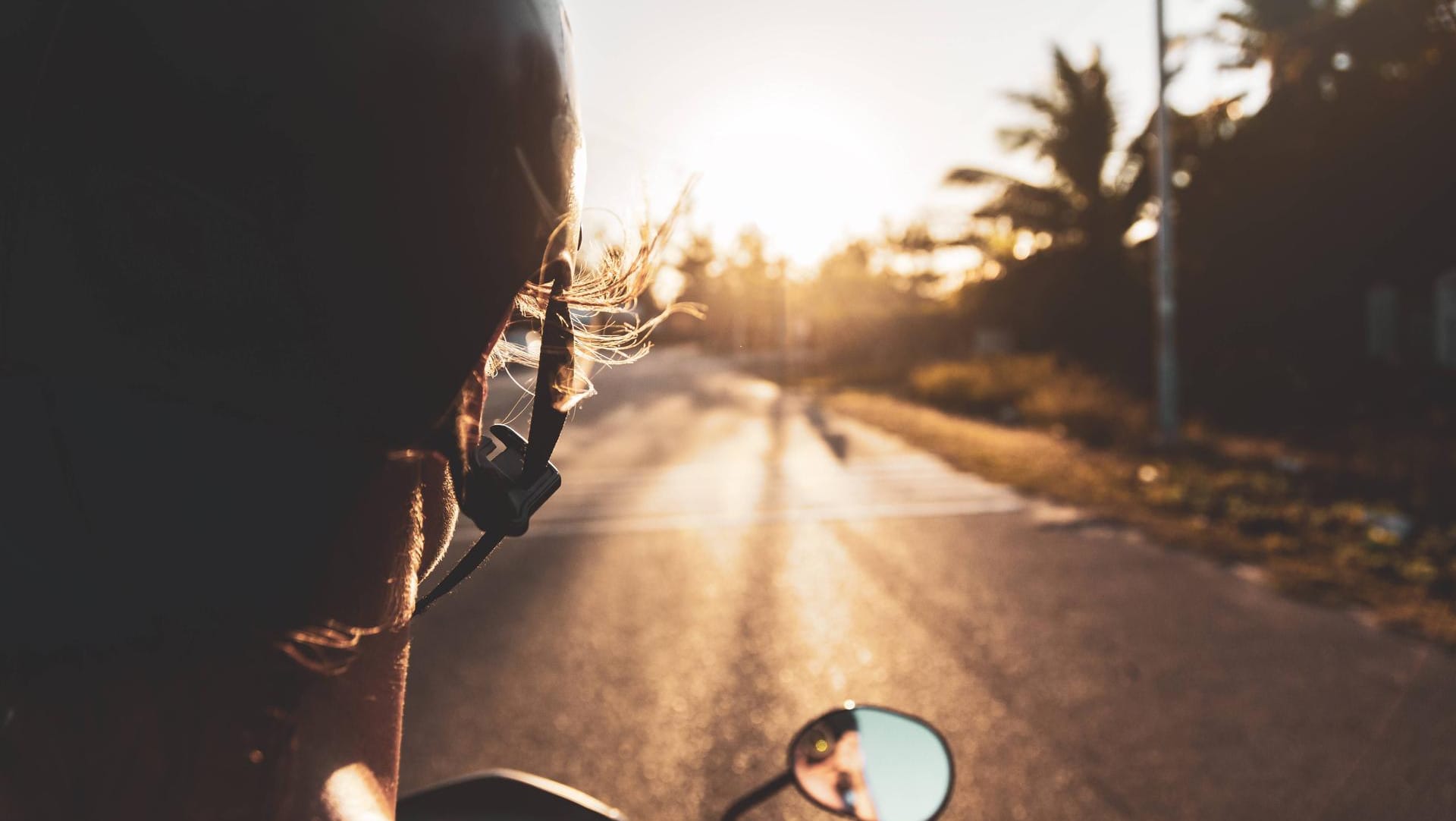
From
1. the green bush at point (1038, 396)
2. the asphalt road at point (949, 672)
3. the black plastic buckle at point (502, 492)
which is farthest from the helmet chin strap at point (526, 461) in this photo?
the green bush at point (1038, 396)

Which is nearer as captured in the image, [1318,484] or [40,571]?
[40,571]

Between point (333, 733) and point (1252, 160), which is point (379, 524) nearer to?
point (333, 733)

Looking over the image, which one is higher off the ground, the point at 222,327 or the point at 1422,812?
the point at 222,327

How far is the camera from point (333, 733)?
2.32ft

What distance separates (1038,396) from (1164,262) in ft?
14.8

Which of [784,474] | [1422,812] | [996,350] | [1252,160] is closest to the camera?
[1422,812]

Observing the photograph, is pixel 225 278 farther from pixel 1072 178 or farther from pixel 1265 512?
pixel 1072 178

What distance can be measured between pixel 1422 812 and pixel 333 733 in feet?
10.9

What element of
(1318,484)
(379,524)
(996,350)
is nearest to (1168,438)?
(1318,484)

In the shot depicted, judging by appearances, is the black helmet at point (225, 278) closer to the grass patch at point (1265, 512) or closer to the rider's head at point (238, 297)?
the rider's head at point (238, 297)

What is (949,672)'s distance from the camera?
4066mm

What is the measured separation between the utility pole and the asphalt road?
4.09 metres

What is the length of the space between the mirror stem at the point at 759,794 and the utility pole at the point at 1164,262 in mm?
10773

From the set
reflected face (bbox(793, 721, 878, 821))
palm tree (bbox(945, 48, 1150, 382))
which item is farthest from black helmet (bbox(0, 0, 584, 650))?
palm tree (bbox(945, 48, 1150, 382))
